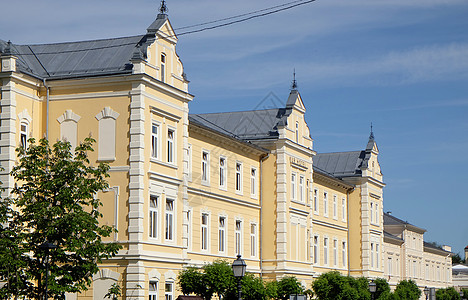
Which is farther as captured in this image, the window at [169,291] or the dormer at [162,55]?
the window at [169,291]

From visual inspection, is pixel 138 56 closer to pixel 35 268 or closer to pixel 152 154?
pixel 152 154

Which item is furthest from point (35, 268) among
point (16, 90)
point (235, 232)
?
point (235, 232)

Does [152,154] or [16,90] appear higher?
[16,90]

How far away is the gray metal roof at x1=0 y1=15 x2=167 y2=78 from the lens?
3369 cm

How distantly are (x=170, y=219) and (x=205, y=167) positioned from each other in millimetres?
7620

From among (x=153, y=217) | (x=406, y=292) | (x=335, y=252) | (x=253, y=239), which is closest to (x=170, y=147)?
(x=153, y=217)

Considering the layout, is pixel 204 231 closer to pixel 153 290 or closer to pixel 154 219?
pixel 154 219

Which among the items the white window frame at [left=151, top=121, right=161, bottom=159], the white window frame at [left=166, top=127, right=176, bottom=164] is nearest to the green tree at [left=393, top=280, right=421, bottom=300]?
the white window frame at [left=166, top=127, right=176, bottom=164]

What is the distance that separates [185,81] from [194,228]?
779 centimetres

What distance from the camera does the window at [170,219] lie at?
34.3 meters

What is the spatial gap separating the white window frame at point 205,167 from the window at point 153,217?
7861 millimetres

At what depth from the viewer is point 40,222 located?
26516mm

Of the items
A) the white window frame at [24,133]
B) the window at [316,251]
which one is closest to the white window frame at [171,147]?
the white window frame at [24,133]

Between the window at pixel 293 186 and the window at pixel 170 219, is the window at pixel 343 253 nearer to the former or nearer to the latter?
the window at pixel 293 186
